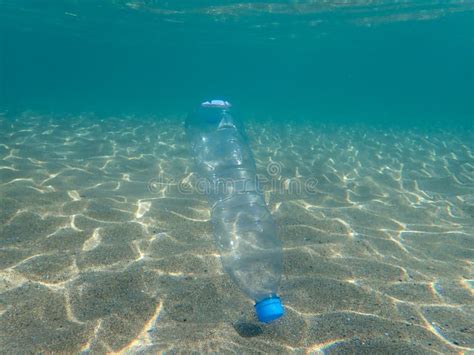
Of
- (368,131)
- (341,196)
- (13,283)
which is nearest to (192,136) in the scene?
(341,196)

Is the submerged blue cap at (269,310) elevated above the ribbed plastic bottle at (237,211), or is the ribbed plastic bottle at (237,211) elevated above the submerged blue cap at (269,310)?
the submerged blue cap at (269,310)

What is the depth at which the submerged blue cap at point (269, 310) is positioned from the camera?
9.99 ft

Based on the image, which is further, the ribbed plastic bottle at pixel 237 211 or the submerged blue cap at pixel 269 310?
the ribbed plastic bottle at pixel 237 211

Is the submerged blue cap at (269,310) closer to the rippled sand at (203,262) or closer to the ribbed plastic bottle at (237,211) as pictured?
the ribbed plastic bottle at (237,211)

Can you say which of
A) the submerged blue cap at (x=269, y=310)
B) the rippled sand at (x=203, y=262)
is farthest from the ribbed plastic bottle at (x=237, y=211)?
the rippled sand at (x=203, y=262)

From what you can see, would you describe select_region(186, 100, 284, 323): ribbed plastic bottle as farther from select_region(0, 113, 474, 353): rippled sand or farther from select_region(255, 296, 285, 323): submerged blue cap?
select_region(0, 113, 474, 353): rippled sand

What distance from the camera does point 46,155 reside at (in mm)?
9359

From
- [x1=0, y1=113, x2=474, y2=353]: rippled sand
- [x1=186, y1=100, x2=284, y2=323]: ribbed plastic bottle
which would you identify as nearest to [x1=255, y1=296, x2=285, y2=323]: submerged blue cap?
[x1=186, y1=100, x2=284, y2=323]: ribbed plastic bottle

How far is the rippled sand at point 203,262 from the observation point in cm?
311

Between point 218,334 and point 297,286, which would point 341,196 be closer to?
point 297,286

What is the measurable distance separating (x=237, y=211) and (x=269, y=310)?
3090 millimetres

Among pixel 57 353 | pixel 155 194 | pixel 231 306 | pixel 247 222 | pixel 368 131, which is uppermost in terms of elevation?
pixel 57 353

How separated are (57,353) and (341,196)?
6.54 metres

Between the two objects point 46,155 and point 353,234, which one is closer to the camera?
point 353,234
